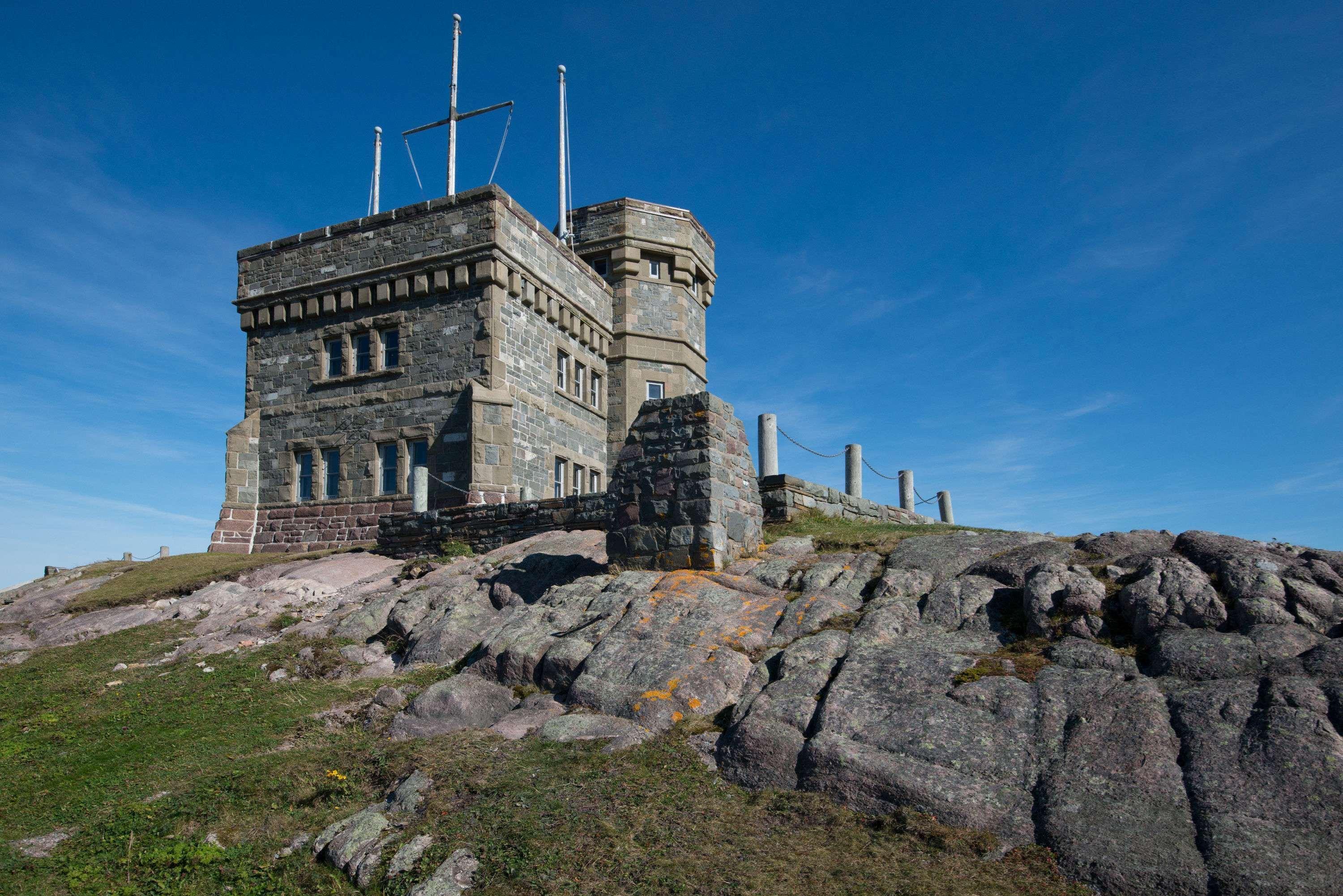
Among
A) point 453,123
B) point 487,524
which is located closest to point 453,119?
point 453,123

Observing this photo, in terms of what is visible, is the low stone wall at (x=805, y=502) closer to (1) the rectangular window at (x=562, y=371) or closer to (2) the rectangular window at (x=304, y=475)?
(1) the rectangular window at (x=562, y=371)

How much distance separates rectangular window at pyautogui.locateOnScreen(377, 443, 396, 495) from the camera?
23.7 metres

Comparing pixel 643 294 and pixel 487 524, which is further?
pixel 643 294

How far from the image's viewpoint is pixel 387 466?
78.2ft

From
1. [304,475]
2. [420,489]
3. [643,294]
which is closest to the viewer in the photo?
[420,489]

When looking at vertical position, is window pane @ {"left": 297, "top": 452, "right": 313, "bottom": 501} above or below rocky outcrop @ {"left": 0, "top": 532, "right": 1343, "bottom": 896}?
above

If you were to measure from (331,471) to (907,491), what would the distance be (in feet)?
Answer: 50.7

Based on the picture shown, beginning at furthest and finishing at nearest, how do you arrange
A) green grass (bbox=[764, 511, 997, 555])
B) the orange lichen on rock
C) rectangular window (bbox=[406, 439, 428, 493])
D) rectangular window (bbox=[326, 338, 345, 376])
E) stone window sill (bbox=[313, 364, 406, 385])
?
rectangular window (bbox=[326, 338, 345, 376]) → stone window sill (bbox=[313, 364, 406, 385]) → rectangular window (bbox=[406, 439, 428, 493]) → green grass (bbox=[764, 511, 997, 555]) → the orange lichen on rock

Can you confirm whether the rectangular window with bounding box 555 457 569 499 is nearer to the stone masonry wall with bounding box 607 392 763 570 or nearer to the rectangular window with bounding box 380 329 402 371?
the rectangular window with bounding box 380 329 402 371

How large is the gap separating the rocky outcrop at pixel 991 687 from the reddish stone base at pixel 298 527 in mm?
11434

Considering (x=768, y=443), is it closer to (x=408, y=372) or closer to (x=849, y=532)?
(x=849, y=532)

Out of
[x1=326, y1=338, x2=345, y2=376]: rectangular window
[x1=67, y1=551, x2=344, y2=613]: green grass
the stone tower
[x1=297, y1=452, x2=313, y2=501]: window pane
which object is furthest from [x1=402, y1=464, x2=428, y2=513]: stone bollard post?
the stone tower

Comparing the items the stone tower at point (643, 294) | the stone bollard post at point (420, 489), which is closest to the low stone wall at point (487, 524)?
the stone bollard post at point (420, 489)

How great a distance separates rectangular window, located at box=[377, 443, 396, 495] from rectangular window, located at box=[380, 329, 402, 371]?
2184mm
